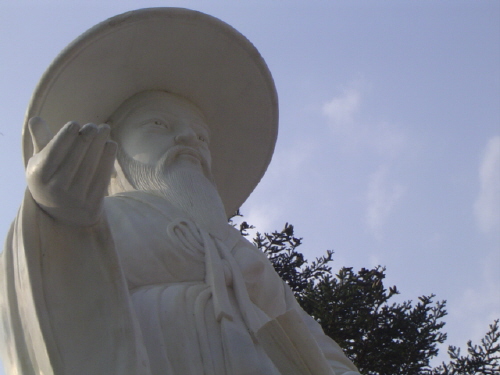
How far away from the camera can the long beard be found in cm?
386

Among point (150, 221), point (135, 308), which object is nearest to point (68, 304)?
point (135, 308)

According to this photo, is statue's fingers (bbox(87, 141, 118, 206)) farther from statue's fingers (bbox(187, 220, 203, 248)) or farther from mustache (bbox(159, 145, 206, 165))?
mustache (bbox(159, 145, 206, 165))

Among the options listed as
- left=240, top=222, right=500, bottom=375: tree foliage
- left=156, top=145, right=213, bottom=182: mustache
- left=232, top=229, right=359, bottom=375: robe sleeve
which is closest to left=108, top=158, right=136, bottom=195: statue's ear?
left=156, top=145, right=213, bottom=182: mustache

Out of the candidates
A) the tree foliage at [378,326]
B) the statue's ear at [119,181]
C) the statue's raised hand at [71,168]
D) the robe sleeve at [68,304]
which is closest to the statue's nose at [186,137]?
the statue's ear at [119,181]

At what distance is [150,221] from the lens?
3.64 metres

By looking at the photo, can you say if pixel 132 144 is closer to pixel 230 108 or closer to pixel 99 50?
pixel 99 50

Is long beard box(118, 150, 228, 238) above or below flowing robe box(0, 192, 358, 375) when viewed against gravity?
above

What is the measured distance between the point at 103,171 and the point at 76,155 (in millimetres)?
123

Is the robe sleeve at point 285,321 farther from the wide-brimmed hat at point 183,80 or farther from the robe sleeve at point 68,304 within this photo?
the wide-brimmed hat at point 183,80

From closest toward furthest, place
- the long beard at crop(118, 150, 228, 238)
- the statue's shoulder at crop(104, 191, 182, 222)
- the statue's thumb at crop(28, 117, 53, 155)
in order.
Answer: the statue's thumb at crop(28, 117, 53, 155) < the statue's shoulder at crop(104, 191, 182, 222) < the long beard at crop(118, 150, 228, 238)

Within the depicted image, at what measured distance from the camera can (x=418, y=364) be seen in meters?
8.66

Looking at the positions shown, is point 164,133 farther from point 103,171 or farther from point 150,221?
point 103,171

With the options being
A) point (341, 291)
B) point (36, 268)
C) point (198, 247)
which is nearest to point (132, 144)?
point (198, 247)

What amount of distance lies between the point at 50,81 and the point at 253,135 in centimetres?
154
